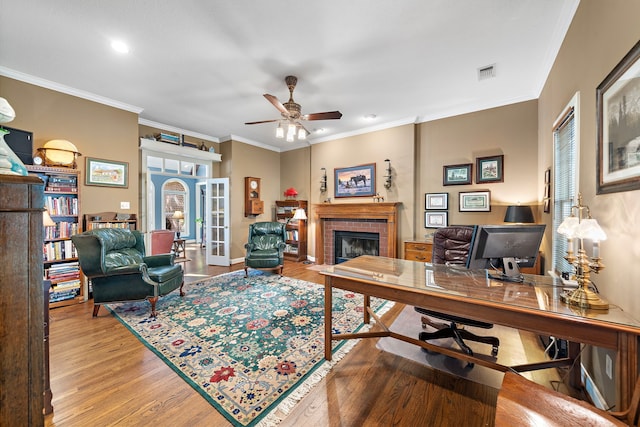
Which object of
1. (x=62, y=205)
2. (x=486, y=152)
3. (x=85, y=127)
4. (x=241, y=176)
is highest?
(x=85, y=127)

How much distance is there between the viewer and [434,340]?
2324 mm

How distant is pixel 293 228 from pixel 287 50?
4053mm

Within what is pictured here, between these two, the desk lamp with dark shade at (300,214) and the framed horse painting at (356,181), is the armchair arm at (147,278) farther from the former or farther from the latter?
the framed horse painting at (356,181)

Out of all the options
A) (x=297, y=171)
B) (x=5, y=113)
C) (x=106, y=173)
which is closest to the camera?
(x=5, y=113)

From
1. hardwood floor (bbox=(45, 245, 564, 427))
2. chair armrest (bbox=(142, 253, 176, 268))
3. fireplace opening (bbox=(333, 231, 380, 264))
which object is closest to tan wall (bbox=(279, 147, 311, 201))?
fireplace opening (bbox=(333, 231, 380, 264))

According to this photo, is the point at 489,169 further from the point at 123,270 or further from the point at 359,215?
the point at 123,270

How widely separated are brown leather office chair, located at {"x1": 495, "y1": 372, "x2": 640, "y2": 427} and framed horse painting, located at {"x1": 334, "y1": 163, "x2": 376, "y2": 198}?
13.2 feet

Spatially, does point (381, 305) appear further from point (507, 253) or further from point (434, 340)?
point (507, 253)

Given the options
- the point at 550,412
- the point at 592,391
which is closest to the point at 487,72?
the point at 592,391

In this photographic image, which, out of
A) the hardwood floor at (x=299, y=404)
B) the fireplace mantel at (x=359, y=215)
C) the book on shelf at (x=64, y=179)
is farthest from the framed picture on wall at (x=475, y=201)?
the book on shelf at (x=64, y=179)

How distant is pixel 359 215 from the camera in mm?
4836

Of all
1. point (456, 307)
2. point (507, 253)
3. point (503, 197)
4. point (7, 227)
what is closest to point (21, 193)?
point (7, 227)

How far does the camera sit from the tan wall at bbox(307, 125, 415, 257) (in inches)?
175

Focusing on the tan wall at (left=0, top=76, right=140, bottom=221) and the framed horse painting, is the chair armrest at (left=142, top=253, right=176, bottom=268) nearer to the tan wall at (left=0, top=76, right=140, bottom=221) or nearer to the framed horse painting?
the tan wall at (left=0, top=76, right=140, bottom=221)
